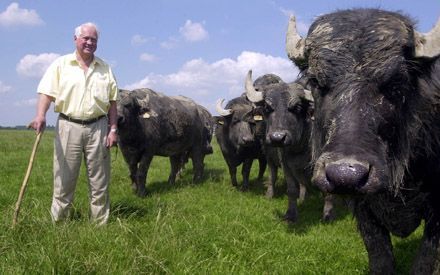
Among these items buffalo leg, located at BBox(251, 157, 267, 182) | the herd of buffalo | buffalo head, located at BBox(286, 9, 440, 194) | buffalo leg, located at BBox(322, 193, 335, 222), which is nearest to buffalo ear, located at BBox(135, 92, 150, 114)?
buffalo leg, located at BBox(251, 157, 267, 182)

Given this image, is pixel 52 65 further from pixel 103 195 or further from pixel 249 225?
pixel 249 225

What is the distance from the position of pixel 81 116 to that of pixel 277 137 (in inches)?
104

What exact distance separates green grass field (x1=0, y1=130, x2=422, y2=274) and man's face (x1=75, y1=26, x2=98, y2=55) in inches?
74.8

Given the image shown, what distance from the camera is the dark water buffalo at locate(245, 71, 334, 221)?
6727 millimetres

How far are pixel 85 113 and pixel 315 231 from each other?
3.39 metres

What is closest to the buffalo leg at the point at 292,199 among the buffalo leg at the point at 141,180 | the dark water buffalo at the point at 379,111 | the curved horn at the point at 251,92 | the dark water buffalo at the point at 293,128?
the dark water buffalo at the point at 293,128

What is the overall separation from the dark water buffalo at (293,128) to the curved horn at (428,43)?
344cm

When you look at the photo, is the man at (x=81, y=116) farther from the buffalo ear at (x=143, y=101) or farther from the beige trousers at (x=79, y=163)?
the buffalo ear at (x=143, y=101)

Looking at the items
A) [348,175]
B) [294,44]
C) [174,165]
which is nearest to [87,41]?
[294,44]

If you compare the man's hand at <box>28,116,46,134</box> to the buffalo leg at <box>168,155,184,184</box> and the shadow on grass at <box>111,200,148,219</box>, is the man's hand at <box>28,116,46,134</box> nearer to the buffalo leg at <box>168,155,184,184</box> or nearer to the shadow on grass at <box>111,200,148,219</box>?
the shadow on grass at <box>111,200,148,219</box>

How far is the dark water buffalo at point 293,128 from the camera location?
673 cm

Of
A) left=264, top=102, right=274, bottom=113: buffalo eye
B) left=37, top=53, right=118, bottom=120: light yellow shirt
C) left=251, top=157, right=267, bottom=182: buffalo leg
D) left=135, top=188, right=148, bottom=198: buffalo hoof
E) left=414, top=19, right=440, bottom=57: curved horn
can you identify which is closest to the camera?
left=414, top=19, right=440, bottom=57: curved horn

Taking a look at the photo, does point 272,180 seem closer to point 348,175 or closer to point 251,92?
point 251,92

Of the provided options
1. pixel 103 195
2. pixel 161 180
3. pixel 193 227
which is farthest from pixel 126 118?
pixel 193 227
